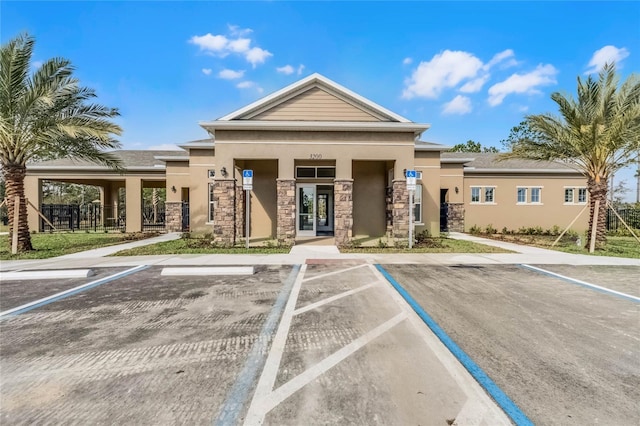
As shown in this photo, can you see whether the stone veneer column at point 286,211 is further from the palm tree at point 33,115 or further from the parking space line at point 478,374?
the parking space line at point 478,374

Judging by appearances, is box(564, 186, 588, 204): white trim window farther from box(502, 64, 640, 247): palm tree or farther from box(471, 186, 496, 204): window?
box(502, 64, 640, 247): palm tree

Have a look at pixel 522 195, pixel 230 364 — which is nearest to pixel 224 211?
pixel 230 364

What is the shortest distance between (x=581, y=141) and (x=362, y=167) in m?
8.39

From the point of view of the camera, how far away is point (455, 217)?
1986 cm

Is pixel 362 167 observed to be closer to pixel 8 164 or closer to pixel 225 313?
pixel 225 313

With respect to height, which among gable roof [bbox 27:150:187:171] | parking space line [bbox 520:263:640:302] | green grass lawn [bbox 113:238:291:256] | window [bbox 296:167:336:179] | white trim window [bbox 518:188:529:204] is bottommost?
parking space line [bbox 520:263:640:302]

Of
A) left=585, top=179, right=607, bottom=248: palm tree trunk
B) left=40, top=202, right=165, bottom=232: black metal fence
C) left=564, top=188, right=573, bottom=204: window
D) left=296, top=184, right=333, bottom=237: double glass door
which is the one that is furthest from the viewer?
left=564, top=188, right=573, bottom=204: window

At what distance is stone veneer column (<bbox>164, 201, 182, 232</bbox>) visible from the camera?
18.5 meters

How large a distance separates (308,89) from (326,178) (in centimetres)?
403

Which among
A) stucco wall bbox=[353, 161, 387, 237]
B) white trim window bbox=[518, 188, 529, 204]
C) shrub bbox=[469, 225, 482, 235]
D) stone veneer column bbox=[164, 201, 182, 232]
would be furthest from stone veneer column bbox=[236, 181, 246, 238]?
white trim window bbox=[518, 188, 529, 204]

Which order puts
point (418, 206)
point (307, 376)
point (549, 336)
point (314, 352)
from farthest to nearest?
point (418, 206) < point (549, 336) < point (314, 352) < point (307, 376)

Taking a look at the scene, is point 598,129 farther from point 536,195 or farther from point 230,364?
point 230,364

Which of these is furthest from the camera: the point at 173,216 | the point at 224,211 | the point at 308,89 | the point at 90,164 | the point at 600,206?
the point at 90,164

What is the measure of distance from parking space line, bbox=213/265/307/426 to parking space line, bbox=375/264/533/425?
197 cm
